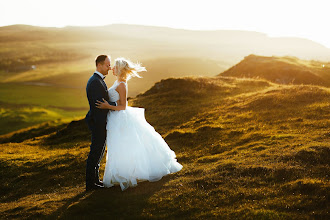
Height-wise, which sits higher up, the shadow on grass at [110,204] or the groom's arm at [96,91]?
the groom's arm at [96,91]

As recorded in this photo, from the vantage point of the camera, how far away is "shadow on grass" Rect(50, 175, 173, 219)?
10.3 meters

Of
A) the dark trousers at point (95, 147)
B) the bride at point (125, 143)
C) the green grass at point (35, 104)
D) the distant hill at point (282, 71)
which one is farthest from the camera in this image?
the green grass at point (35, 104)

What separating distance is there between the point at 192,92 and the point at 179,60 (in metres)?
161

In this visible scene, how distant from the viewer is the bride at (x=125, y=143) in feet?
37.8

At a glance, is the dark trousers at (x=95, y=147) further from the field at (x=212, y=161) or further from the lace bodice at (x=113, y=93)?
the lace bodice at (x=113, y=93)

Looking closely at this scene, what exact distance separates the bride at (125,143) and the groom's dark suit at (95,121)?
229 mm

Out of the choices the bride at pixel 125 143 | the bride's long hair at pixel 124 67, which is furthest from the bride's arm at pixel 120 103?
the bride's long hair at pixel 124 67

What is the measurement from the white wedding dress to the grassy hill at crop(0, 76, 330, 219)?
20.9 inches

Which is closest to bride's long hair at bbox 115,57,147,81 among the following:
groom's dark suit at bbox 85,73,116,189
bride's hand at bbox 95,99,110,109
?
groom's dark suit at bbox 85,73,116,189

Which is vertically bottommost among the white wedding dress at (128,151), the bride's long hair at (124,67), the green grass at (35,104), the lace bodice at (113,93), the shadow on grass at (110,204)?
the green grass at (35,104)

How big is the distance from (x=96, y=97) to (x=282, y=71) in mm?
39321

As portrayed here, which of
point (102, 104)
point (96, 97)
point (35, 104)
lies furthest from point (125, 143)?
point (35, 104)

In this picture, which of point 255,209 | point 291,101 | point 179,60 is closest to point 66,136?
point 291,101

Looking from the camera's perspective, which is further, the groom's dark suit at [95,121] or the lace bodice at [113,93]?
the lace bodice at [113,93]
